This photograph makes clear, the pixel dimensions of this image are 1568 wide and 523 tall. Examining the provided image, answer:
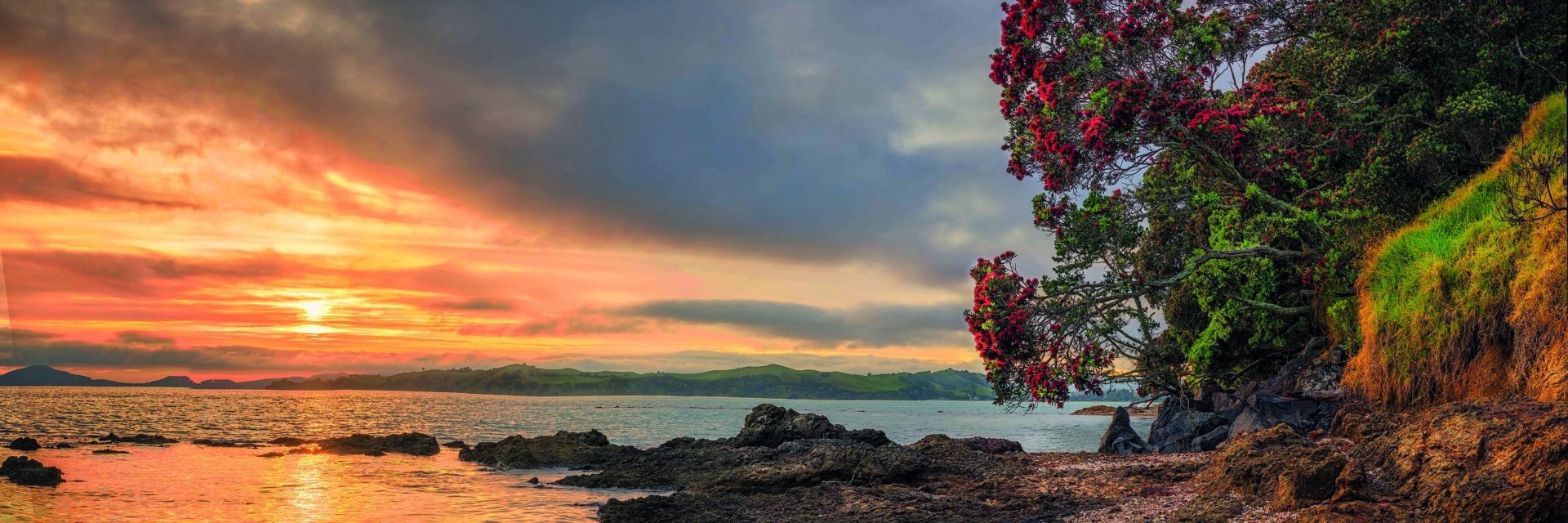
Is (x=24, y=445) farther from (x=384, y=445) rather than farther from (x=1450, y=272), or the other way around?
(x=1450, y=272)

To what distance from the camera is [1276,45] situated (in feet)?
73.5

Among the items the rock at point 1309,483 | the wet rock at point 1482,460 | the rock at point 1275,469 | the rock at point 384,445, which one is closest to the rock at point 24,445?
the rock at point 384,445

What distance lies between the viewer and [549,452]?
27.9 metres

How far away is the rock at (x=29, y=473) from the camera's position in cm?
1981

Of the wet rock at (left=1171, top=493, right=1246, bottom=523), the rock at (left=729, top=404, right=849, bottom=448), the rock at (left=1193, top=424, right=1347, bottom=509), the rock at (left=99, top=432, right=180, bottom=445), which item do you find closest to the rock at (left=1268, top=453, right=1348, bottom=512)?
the rock at (left=1193, top=424, right=1347, bottom=509)

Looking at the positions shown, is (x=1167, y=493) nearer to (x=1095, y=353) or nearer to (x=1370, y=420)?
(x=1370, y=420)

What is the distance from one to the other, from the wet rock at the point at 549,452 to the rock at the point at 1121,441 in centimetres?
1546

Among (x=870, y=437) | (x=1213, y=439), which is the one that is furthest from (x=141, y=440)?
(x=1213, y=439)

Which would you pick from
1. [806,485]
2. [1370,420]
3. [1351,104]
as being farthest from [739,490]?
[1351,104]

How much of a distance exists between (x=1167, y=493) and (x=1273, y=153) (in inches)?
413

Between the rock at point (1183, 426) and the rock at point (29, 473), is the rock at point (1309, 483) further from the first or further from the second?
the rock at point (29, 473)

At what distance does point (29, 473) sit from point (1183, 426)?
28754mm

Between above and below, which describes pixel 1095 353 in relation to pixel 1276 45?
below

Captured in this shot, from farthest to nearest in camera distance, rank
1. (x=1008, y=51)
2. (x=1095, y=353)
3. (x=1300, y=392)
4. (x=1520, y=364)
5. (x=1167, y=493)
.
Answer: (x=1008, y=51) < (x=1095, y=353) < (x=1300, y=392) < (x=1167, y=493) < (x=1520, y=364)
